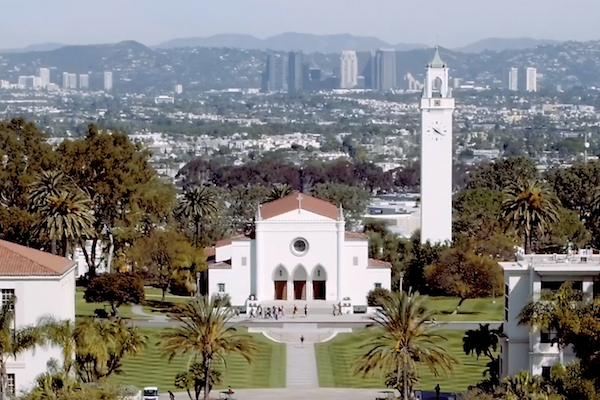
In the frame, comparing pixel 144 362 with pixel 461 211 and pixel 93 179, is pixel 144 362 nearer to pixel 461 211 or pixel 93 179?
pixel 93 179

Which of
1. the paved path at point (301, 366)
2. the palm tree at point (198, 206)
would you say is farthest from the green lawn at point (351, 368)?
the palm tree at point (198, 206)

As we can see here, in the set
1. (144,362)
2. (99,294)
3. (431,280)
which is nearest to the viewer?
(144,362)

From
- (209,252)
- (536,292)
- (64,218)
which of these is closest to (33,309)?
(536,292)

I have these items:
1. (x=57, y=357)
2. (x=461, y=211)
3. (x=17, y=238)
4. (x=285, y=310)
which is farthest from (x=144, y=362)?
(x=461, y=211)

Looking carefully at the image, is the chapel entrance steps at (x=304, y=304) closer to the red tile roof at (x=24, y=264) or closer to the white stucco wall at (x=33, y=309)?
the red tile roof at (x=24, y=264)

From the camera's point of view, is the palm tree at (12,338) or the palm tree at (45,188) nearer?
the palm tree at (12,338)

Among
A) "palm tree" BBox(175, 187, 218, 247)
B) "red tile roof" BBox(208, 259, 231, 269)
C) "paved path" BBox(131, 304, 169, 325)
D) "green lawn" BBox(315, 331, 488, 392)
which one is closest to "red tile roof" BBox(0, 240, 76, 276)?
"green lawn" BBox(315, 331, 488, 392)

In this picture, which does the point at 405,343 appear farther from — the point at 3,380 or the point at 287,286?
the point at 287,286
